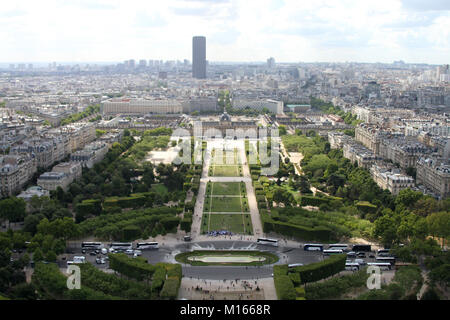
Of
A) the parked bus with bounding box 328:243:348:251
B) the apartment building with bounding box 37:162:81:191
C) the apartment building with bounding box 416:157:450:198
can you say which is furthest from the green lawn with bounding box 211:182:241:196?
the apartment building with bounding box 416:157:450:198

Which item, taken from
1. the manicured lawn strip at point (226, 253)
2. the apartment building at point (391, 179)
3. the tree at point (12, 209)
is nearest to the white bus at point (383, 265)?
the manicured lawn strip at point (226, 253)

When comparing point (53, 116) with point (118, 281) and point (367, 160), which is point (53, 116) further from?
point (118, 281)

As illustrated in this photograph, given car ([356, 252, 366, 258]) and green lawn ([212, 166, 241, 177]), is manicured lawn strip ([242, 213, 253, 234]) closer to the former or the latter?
car ([356, 252, 366, 258])

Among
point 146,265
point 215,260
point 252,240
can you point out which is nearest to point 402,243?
point 252,240

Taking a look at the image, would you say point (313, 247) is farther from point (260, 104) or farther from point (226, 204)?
point (260, 104)

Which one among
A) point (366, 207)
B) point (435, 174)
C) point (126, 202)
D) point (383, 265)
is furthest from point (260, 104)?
point (383, 265)

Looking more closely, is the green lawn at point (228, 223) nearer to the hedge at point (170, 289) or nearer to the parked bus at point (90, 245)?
the parked bus at point (90, 245)
